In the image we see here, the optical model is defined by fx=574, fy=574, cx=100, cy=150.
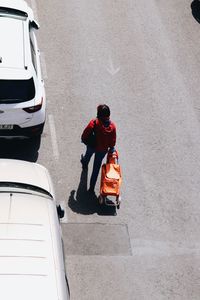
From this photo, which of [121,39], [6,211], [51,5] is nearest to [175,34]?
[121,39]

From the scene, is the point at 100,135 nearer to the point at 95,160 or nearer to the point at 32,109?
the point at 95,160

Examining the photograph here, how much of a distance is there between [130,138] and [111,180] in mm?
1819

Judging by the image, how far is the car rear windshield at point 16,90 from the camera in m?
10.3

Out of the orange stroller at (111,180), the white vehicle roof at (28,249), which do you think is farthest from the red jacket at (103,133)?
the white vehicle roof at (28,249)

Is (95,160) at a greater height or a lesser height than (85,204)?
greater

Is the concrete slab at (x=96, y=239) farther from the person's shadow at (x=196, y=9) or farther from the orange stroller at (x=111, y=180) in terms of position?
the person's shadow at (x=196, y=9)

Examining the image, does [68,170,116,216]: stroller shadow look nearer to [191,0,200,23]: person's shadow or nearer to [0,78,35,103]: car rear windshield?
[0,78,35,103]: car rear windshield

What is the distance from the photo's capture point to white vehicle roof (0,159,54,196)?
30.4ft

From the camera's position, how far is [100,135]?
10.4 meters

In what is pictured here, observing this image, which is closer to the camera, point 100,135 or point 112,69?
point 100,135

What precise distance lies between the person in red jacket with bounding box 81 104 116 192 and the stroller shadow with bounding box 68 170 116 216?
1.04ft

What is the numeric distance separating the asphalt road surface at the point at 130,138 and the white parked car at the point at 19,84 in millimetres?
888

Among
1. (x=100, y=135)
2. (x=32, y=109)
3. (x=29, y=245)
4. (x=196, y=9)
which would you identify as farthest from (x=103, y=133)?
(x=196, y=9)

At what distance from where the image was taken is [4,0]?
12695mm
